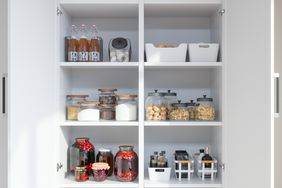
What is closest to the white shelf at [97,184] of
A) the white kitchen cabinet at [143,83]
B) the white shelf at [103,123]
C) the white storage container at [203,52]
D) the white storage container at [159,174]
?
the white kitchen cabinet at [143,83]

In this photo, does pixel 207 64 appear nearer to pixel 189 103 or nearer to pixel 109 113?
pixel 189 103

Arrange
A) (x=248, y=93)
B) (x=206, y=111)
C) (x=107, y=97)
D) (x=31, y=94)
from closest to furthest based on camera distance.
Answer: (x=31, y=94), (x=248, y=93), (x=206, y=111), (x=107, y=97)

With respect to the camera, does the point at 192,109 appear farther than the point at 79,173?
Yes

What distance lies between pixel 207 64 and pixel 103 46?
2.52 feet

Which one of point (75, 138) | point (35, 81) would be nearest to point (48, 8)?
point (35, 81)

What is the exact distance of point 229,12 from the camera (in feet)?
7.03

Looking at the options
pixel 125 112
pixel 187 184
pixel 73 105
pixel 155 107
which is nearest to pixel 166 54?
pixel 155 107

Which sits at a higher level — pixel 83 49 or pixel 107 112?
pixel 83 49

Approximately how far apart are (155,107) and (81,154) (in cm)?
54

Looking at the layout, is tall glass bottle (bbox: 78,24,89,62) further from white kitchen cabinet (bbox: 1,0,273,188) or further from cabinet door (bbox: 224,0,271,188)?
cabinet door (bbox: 224,0,271,188)

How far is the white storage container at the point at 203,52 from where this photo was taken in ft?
7.57

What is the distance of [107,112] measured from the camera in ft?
7.93

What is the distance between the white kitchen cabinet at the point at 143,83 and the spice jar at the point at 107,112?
0.14 m

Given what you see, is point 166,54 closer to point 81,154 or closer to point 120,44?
point 120,44
